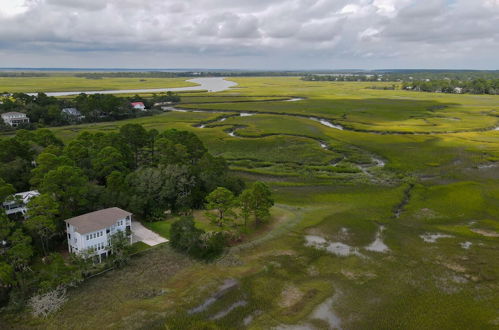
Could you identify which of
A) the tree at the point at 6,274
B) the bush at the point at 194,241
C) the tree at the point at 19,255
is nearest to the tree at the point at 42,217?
the tree at the point at 19,255

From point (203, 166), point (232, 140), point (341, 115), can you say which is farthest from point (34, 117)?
point (341, 115)

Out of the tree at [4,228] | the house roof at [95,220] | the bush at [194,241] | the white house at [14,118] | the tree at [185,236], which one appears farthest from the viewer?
the white house at [14,118]

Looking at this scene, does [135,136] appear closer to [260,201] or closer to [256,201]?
[256,201]

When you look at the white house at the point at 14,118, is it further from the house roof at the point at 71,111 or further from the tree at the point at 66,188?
the tree at the point at 66,188

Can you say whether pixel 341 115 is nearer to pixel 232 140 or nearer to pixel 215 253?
pixel 232 140

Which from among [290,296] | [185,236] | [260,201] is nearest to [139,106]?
[260,201]

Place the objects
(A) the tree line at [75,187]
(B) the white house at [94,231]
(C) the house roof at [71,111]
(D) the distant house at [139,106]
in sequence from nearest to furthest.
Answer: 1. (A) the tree line at [75,187]
2. (B) the white house at [94,231]
3. (C) the house roof at [71,111]
4. (D) the distant house at [139,106]
